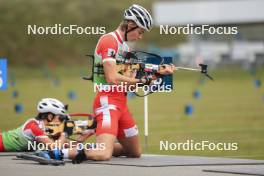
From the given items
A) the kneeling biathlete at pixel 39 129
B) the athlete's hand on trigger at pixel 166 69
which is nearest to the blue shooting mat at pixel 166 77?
the athlete's hand on trigger at pixel 166 69

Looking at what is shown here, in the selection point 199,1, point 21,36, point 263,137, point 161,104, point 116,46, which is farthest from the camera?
point 199,1

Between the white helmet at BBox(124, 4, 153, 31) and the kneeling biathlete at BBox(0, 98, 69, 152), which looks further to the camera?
the kneeling biathlete at BBox(0, 98, 69, 152)

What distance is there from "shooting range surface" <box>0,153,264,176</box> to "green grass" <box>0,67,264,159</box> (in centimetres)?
291

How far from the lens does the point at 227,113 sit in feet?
98.3

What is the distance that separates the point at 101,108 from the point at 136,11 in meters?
1.45

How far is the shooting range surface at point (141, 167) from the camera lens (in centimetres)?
1380

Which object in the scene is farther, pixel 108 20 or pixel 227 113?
pixel 108 20

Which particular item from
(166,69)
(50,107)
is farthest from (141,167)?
(50,107)

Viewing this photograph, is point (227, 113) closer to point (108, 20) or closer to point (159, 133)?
point (159, 133)

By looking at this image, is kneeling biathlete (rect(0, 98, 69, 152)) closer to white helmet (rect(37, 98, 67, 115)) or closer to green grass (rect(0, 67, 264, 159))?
white helmet (rect(37, 98, 67, 115))

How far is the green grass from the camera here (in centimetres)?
2169

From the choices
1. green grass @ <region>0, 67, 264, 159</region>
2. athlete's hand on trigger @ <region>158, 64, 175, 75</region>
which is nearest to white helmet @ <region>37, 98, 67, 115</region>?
athlete's hand on trigger @ <region>158, 64, 175, 75</region>

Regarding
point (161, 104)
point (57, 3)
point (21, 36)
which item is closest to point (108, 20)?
point (57, 3)

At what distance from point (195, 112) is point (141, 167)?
16.4m
